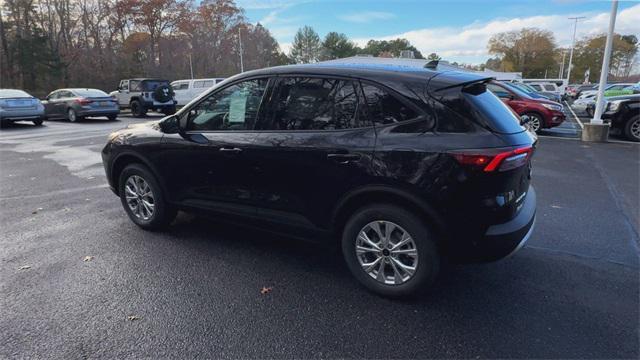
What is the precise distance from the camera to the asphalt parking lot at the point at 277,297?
8.55 feet

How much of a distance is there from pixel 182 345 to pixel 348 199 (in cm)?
151

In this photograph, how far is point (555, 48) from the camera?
83375 millimetres

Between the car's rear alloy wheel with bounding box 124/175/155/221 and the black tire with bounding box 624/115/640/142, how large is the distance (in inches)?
481

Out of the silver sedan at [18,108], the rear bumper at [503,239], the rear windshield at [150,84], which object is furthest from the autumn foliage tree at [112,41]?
the rear bumper at [503,239]

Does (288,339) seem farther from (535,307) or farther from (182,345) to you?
(535,307)

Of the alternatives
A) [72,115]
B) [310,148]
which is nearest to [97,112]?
[72,115]

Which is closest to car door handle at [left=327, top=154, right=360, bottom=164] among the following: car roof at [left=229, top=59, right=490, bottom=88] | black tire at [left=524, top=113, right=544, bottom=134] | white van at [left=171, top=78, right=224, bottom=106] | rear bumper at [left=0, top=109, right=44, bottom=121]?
car roof at [left=229, top=59, right=490, bottom=88]

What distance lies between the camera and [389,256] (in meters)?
3.05

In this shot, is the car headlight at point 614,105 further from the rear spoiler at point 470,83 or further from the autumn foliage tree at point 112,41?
the autumn foliage tree at point 112,41

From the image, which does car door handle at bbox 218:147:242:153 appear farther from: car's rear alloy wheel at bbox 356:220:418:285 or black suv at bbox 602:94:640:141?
black suv at bbox 602:94:640:141

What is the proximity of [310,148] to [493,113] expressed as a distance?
53.5 inches

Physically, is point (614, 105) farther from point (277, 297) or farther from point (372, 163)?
point (277, 297)

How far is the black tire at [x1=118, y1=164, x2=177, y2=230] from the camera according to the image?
14.2 feet

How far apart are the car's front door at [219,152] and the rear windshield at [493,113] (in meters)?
1.74
